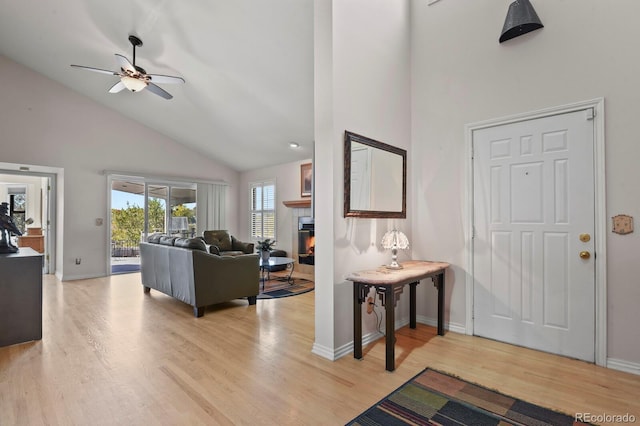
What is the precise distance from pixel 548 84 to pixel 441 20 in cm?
132

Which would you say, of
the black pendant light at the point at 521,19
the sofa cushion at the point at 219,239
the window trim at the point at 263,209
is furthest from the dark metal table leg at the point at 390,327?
the window trim at the point at 263,209

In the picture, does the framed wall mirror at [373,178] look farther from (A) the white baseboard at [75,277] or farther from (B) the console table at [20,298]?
(A) the white baseboard at [75,277]

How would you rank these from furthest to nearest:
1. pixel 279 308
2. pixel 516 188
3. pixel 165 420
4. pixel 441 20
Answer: pixel 279 308 < pixel 441 20 < pixel 516 188 < pixel 165 420

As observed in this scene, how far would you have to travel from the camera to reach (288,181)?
7.61 meters

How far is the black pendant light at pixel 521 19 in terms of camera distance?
279 cm

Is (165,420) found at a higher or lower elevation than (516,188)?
lower

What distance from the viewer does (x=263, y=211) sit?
8.32 m

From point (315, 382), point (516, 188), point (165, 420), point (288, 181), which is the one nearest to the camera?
point (165, 420)

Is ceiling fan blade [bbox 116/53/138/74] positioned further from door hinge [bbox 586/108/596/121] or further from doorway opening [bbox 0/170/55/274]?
door hinge [bbox 586/108/596/121]

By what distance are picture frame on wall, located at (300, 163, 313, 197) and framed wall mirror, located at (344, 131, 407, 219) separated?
3675mm

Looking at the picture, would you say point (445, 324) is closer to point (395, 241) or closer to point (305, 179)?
point (395, 241)

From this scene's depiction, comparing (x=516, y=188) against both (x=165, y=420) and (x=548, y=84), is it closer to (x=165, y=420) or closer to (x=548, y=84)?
(x=548, y=84)

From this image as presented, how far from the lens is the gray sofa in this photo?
3908 millimetres

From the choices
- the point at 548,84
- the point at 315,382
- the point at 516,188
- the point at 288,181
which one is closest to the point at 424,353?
the point at 315,382
